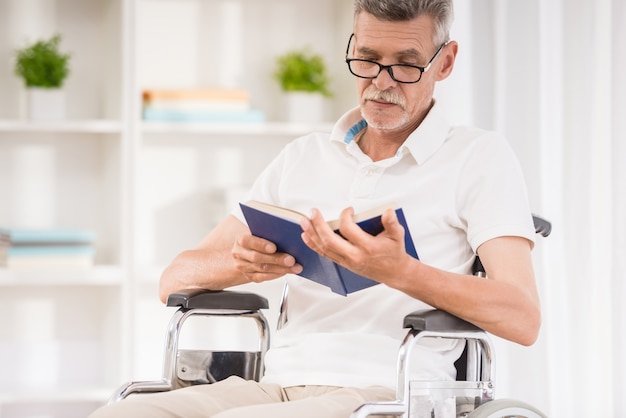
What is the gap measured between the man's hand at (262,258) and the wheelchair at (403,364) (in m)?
0.22

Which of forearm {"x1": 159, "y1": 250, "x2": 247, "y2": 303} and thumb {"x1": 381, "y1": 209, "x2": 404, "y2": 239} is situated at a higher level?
thumb {"x1": 381, "y1": 209, "x2": 404, "y2": 239}

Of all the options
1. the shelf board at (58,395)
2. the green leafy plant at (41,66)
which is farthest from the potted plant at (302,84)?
the shelf board at (58,395)

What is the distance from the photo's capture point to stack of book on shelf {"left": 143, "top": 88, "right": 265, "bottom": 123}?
3268 mm

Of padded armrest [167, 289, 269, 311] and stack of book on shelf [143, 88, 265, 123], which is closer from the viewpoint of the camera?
padded armrest [167, 289, 269, 311]

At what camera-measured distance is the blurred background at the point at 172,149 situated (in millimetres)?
2678

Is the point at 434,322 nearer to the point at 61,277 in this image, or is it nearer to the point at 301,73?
the point at 61,277

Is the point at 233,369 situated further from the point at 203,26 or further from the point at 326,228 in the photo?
the point at 203,26

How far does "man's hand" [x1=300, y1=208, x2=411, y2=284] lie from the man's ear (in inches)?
23.4

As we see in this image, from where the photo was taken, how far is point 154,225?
11.4 ft

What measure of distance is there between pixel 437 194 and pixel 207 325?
1827 mm

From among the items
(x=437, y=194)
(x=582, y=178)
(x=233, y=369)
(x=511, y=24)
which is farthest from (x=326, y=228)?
(x=511, y=24)

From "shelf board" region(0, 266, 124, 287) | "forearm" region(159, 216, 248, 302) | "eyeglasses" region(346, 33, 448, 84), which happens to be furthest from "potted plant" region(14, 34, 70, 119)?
"eyeglasses" region(346, 33, 448, 84)

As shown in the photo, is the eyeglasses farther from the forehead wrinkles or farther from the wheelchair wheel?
the wheelchair wheel

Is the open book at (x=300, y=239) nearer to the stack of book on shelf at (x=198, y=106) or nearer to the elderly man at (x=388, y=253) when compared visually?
the elderly man at (x=388, y=253)
